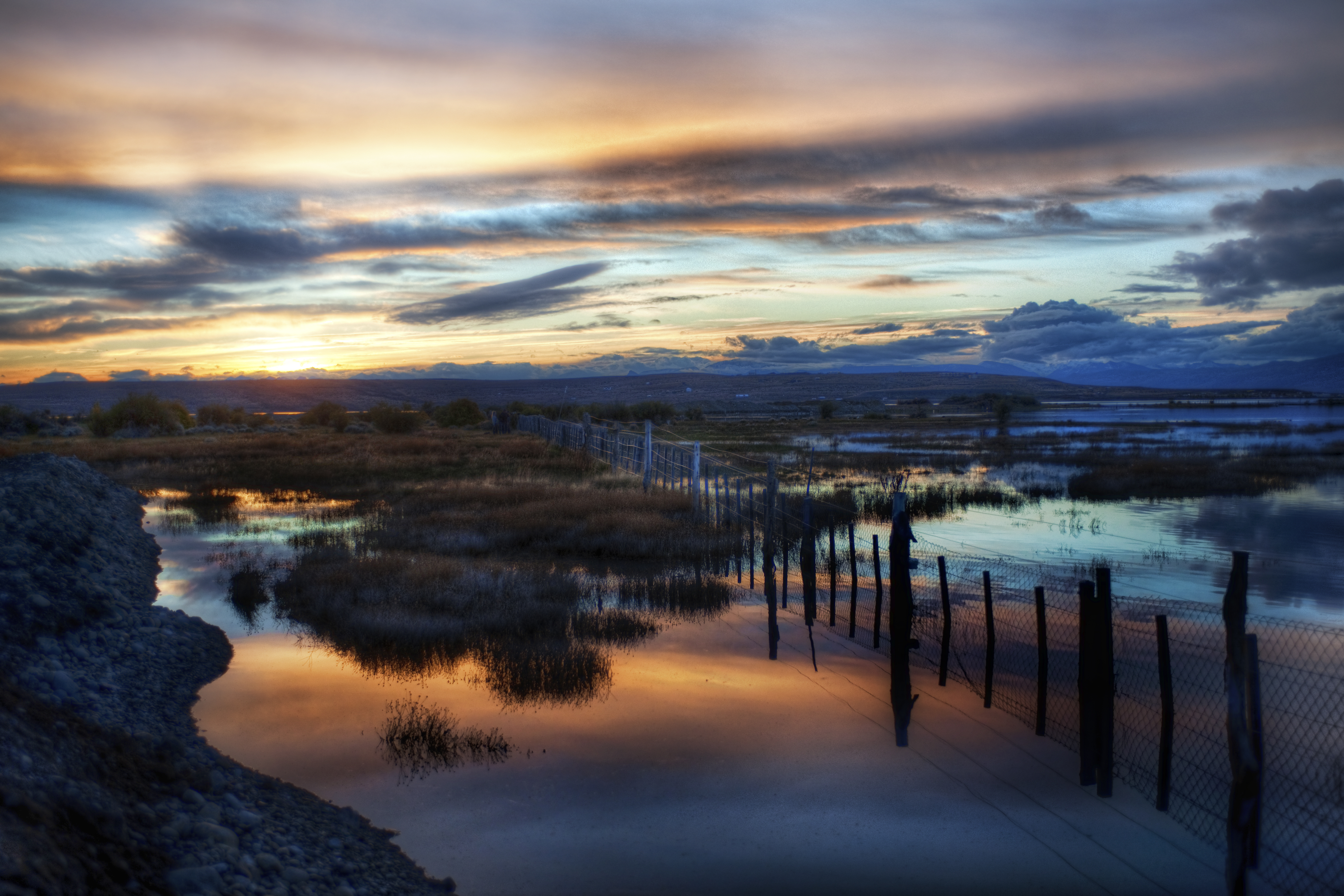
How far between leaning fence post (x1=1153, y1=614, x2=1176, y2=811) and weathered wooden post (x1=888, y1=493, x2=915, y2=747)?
2.14 meters

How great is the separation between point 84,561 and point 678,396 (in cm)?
17973

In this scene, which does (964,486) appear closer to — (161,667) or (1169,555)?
(1169,555)

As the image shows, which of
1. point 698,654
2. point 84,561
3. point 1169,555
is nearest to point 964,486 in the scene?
point 1169,555

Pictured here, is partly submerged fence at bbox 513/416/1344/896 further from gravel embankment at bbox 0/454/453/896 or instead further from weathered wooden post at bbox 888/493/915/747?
gravel embankment at bbox 0/454/453/896

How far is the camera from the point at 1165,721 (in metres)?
6.39

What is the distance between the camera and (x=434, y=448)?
43.6m

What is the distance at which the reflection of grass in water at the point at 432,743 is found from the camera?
7.46 metres

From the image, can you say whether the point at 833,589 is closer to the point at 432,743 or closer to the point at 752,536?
the point at 752,536

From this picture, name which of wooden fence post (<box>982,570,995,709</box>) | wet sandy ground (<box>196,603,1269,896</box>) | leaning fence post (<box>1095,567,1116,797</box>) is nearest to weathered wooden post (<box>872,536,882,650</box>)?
wet sandy ground (<box>196,603,1269,896</box>)

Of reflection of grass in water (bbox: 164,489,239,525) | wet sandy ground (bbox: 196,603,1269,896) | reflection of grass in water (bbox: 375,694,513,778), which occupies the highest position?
reflection of grass in water (bbox: 164,489,239,525)

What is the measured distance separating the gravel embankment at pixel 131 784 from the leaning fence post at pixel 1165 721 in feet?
17.5

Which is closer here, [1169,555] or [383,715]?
[383,715]

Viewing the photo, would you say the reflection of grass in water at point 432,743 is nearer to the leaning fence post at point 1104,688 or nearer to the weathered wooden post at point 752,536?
Answer: the leaning fence post at point 1104,688

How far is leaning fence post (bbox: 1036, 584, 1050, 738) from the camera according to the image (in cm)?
787
